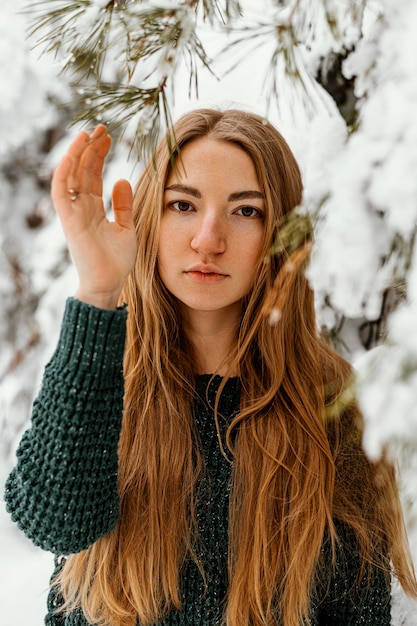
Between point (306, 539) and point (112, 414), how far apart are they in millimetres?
383

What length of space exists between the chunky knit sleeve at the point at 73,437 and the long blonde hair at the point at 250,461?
154 millimetres

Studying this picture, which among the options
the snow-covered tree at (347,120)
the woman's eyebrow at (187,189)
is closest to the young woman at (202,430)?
the woman's eyebrow at (187,189)

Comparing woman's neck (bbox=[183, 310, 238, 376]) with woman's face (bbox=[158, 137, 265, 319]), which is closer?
woman's face (bbox=[158, 137, 265, 319])

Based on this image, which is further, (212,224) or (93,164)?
(212,224)

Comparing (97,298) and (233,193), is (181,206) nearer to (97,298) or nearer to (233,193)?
(233,193)

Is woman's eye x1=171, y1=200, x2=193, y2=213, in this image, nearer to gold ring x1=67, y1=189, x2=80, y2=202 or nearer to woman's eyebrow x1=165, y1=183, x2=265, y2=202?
woman's eyebrow x1=165, y1=183, x2=265, y2=202

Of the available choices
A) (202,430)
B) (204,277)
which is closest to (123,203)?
(204,277)

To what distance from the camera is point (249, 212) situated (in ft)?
3.50

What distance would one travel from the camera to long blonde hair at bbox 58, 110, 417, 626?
Answer: 1.10 m

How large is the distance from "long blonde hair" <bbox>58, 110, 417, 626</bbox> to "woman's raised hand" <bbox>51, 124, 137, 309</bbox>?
0.36 ft

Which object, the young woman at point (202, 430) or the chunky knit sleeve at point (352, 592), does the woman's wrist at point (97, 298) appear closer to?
the young woman at point (202, 430)

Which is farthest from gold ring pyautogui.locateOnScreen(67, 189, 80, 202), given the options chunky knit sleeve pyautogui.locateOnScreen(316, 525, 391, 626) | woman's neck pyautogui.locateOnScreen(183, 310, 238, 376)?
chunky knit sleeve pyautogui.locateOnScreen(316, 525, 391, 626)

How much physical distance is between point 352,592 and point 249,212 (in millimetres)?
648

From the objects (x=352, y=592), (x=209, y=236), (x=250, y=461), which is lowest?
(x=352, y=592)
